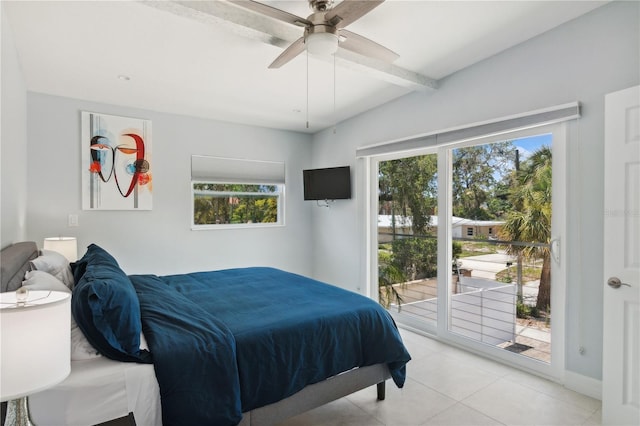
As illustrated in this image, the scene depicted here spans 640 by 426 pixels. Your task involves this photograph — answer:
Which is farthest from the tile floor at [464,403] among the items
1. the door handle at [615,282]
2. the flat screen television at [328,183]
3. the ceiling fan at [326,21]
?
the flat screen television at [328,183]

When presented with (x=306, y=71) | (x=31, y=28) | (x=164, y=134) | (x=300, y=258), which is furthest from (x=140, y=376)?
(x=300, y=258)

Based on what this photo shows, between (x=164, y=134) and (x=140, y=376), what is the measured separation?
3309mm

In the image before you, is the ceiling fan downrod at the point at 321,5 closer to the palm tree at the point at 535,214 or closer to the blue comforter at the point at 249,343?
the blue comforter at the point at 249,343

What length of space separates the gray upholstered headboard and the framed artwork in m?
1.71

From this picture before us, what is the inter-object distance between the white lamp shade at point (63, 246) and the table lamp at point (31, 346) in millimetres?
2564

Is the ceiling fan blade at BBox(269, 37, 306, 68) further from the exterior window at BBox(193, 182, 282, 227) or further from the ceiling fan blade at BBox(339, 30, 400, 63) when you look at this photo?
the exterior window at BBox(193, 182, 282, 227)

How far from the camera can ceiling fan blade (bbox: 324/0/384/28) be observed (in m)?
1.73

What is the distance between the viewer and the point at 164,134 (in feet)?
13.8

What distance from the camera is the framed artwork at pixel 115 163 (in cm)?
376

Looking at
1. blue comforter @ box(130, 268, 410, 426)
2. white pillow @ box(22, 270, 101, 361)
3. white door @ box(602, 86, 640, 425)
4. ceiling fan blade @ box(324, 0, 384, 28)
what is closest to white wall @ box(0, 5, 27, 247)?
white pillow @ box(22, 270, 101, 361)

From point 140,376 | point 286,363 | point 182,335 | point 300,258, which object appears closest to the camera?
point 140,376

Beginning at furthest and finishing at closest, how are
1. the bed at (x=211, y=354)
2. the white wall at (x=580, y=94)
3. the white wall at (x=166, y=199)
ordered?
the white wall at (x=166, y=199) < the white wall at (x=580, y=94) < the bed at (x=211, y=354)

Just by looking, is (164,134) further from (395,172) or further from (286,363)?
(286,363)

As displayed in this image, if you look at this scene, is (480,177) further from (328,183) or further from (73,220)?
(73,220)
